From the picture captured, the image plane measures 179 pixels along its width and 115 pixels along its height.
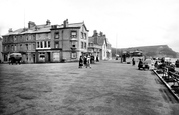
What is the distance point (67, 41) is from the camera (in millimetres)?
37312

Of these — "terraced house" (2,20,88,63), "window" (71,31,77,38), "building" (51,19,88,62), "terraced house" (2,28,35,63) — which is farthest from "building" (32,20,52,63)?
"window" (71,31,77,38)

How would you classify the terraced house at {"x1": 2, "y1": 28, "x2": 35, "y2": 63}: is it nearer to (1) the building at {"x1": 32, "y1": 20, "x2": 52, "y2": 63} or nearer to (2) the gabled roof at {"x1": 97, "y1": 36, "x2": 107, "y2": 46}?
(1) the building at {"x1": 32, "y1": 20, "x2": 52, "y2": 63}

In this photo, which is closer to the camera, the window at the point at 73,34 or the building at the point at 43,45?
the window at the point at 73,34

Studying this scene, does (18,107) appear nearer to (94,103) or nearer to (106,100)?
(94,103)

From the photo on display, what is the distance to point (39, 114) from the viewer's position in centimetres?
419

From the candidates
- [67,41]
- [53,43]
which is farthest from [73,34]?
[53,43]

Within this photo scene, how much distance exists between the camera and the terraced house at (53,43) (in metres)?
37.0

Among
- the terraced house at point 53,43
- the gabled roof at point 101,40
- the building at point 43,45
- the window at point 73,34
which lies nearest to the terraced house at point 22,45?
the terraced house at point 53,43

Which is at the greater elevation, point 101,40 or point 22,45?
point 101,40

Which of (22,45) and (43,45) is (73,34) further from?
(22,45)

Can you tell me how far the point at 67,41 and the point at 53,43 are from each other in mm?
4720

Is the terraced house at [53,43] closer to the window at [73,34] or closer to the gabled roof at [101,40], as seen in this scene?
the window at [73,34]

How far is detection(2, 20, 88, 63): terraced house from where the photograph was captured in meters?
37.0

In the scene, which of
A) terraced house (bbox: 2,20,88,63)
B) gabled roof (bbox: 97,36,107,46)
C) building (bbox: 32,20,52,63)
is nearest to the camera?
terraced house (bbox: 2,20,88,63)
